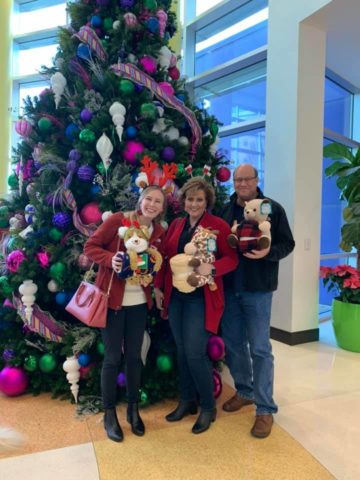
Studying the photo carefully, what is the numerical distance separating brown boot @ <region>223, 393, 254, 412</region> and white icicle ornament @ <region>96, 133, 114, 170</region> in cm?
172

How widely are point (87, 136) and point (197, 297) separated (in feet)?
4.10

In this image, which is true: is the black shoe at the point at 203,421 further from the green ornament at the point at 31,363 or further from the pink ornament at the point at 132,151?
the pink ornament at the point at 132,151

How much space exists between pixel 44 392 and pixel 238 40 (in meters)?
4.88

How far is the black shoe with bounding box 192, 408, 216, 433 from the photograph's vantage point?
2.12 metres

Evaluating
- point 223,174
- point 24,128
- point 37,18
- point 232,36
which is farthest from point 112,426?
point 37,18

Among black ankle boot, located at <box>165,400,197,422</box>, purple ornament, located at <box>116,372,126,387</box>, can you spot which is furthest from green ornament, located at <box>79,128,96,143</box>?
black ankle boot, located at <box>165,400,197,422</box>

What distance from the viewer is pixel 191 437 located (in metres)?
2.09

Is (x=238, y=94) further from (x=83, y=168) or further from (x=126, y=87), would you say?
(x=83, y=168)

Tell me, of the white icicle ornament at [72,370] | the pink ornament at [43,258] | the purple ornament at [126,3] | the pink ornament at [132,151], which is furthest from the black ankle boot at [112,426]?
the purple ornament at [126,3]

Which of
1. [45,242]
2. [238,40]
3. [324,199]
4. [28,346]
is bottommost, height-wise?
[28,346]

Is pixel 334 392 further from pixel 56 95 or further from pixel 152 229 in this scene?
pixel 56 95

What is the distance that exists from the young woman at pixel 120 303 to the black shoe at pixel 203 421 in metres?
0.31

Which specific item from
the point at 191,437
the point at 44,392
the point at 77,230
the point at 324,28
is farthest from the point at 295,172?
the point at 44,392

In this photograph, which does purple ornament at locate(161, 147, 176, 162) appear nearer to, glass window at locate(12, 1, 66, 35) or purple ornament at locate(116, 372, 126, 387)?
purple ornament at locate(116, 372, 126, 387)
